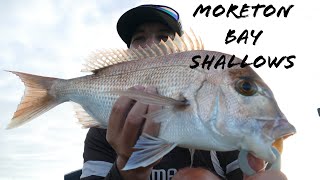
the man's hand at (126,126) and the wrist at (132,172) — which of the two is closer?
the man's hand at (126,126)

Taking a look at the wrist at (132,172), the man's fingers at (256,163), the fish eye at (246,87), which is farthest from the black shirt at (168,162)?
the fish eye at (246,87)

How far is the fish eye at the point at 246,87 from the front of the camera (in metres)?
2.38

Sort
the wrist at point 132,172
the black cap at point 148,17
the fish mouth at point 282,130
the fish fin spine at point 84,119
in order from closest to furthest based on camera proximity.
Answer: the fish mouth at point 282,130 → the wrist at point 132,172 → the fish fin spine at point 84,119 → the black cap at point 148,17

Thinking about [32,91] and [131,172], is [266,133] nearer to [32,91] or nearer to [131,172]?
[131,172]

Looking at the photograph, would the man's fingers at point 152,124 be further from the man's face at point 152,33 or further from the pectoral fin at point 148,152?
the man's face at point 152,33

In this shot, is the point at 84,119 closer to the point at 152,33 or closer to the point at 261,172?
the point at 261,172

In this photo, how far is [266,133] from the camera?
2186 millimetres

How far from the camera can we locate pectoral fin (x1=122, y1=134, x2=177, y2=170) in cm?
236

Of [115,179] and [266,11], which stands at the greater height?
[266,11]

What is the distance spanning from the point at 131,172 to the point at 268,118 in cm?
121

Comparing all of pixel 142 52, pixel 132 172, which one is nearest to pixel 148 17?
pixel 142 52

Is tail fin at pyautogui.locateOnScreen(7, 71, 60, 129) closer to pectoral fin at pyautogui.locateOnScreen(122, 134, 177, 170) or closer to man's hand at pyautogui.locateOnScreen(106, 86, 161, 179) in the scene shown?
man's hand at pyautogui.locateOnScreen(106, 86, 161, 179)

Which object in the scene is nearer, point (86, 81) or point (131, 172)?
point (131, 172)

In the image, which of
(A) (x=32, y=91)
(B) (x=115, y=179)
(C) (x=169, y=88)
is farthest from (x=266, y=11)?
(A) (x=32, y=91)
